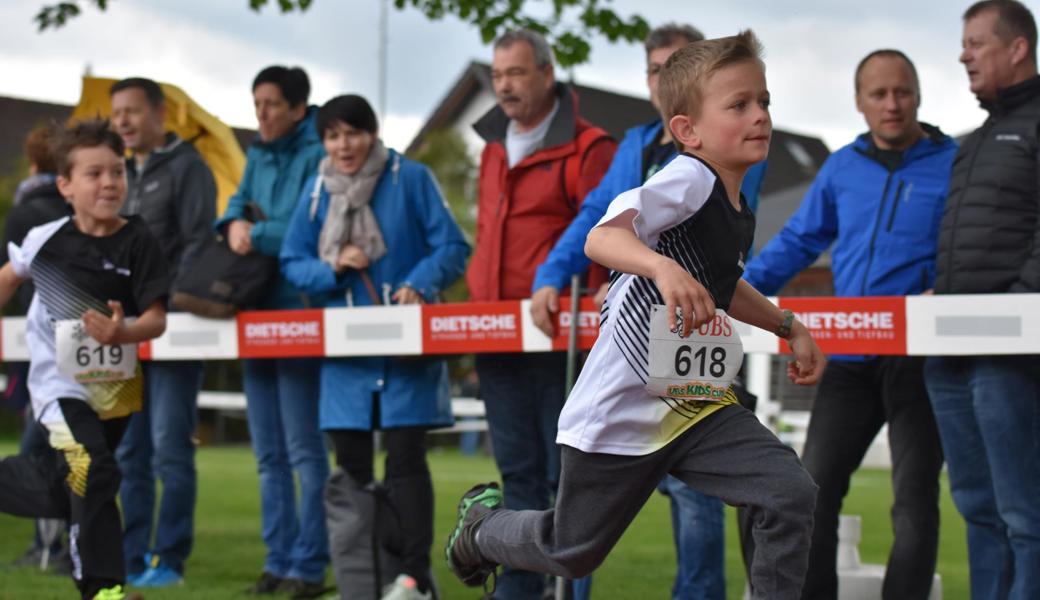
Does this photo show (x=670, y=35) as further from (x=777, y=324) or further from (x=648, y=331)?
(x=648, y=331)

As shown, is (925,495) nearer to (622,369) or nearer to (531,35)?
(622,369)

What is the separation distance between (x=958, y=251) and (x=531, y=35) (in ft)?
7.61

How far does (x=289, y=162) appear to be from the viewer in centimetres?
762

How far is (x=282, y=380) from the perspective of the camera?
24.1 ft

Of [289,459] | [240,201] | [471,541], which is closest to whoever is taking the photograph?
[471,541]

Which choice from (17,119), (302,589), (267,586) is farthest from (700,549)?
(17,119)

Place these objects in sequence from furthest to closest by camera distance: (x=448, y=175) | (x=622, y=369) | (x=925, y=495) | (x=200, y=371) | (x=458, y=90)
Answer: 1. (x=458, y=90)
2. (x=448, y=175)
3. (x=200, y=371)
4. (x=925, y=495)
5. (x=622, y=369)

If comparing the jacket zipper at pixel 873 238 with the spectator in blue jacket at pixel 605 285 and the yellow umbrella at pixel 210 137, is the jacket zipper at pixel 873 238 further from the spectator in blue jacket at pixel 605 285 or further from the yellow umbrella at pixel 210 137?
the yellow umbrella at pixel 210 137

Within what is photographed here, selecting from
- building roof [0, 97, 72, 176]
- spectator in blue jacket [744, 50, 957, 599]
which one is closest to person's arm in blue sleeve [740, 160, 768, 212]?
spectator in blue jacket [744, 50, 957, 599]

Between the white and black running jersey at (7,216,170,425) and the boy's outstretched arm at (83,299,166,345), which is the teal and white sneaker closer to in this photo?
the boy's outstretched arm at (83,299,166,345)

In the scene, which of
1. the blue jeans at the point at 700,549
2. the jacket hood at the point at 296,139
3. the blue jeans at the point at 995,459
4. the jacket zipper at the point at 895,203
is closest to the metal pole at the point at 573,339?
the blue jeans at the point at 700,549

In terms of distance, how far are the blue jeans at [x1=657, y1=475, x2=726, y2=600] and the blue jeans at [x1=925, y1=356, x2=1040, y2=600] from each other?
0.98 m

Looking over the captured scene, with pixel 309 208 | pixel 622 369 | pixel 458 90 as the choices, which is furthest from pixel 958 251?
pixel 458 90

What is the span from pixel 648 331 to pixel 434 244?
2.80m
